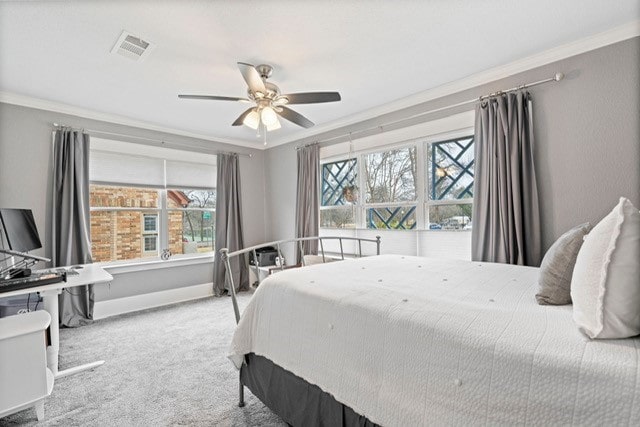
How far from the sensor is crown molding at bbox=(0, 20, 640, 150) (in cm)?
211

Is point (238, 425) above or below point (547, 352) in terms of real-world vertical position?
below

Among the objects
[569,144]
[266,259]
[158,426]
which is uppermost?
[569,144]

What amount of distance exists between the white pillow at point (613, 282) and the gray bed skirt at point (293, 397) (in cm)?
84

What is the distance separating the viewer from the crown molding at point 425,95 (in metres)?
2.11

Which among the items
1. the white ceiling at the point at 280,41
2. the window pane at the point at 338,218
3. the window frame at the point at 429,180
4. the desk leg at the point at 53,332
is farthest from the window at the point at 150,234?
the window frame at the point at 429,180

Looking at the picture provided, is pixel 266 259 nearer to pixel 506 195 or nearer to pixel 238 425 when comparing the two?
pixel 238 425

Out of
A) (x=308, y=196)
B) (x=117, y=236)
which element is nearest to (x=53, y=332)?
(x=117, y=236)

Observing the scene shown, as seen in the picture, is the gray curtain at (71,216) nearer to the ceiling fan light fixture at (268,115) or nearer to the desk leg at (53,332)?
the desk leg at (53,332)

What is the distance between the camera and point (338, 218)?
13.4ft

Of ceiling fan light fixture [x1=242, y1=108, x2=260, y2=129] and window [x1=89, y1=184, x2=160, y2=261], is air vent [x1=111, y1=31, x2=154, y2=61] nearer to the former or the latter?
ceiling fan light fixture [x1=242, y1=108, x2=260, y2=129]

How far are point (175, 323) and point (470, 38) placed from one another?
12.4 feet

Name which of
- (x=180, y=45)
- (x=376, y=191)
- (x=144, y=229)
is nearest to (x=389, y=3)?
(x=180, y=45)

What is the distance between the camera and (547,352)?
832mm

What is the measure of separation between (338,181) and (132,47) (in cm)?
267
